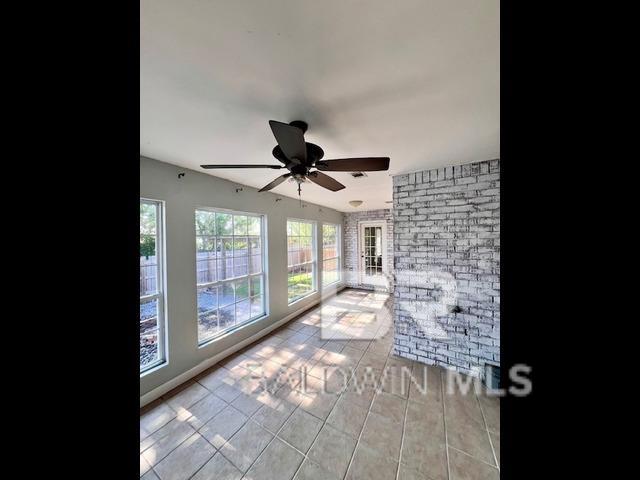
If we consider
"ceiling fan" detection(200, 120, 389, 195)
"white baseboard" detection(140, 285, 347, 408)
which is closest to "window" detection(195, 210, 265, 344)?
"white baseboard" detection(140, 285, 347, 408)

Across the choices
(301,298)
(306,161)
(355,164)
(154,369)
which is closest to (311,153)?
(306,161)

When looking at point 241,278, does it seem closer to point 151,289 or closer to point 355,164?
point 151,289

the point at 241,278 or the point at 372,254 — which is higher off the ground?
the point at 372,254

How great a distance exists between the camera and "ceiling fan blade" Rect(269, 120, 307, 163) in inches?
48.0

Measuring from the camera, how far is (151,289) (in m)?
2.40

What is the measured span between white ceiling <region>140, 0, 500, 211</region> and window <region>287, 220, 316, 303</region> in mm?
2712

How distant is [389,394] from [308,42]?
9.33ft

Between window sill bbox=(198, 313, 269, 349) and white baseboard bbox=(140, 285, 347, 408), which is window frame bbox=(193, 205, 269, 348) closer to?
window sill bbox=(198, 313, 269, 349)

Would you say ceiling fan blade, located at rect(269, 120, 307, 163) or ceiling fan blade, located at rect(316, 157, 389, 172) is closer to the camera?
ceiling fan blade, located at rect(269, 120, 307, 163)

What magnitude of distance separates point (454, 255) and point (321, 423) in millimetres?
2195

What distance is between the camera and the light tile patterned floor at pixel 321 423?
1.62 metres

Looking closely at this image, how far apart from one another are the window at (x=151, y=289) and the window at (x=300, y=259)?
221cm
